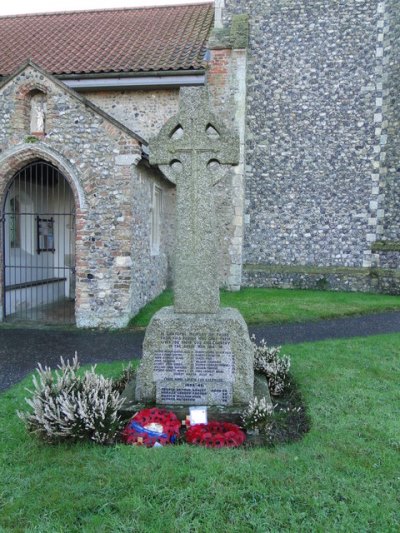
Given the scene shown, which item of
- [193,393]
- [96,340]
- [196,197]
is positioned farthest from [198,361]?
[96,340]

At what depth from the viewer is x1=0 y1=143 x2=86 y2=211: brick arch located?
339 inches

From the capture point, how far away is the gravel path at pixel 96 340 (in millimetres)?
6656

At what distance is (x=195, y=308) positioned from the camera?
453 centimetres

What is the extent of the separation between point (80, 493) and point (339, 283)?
12.5 meters

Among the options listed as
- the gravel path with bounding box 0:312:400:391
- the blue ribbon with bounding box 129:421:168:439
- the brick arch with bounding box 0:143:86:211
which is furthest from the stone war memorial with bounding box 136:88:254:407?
the brick arch with bounding box 0:143:86:211

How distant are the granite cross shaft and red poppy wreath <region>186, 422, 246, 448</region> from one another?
119 cm

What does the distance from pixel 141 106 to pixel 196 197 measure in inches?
345

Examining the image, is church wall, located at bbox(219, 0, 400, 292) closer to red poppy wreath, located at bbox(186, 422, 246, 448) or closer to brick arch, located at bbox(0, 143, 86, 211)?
brick arch, located at bbox(0, 143, 86, 211)

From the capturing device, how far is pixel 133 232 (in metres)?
8.88

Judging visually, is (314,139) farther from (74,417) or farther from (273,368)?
(74,417)

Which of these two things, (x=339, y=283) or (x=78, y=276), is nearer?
(x=78, y=276)

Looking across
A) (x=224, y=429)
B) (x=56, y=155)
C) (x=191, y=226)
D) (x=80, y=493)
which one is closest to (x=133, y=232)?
(x=56, y=155)

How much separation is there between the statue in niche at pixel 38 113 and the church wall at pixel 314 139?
299 inches

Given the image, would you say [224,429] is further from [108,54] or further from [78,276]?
[108,54]
